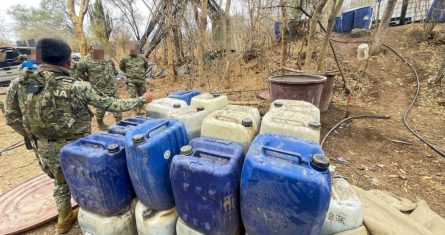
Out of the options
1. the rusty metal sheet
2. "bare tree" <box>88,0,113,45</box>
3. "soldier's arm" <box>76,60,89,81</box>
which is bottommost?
the rusty metal sheet

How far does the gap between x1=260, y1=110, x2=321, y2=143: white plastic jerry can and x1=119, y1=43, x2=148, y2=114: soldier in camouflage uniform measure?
3.82 meters

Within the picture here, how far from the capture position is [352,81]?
595 centimetres

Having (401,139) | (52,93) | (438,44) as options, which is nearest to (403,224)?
(401,139)

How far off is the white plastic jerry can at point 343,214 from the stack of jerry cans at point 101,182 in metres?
1.28

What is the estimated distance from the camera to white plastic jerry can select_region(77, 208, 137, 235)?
1.54 m

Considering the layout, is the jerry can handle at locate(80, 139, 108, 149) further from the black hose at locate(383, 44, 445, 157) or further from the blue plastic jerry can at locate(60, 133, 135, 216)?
the black hose at locate(383, 44, 445, 157)

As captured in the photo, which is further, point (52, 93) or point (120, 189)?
point (52, 93)

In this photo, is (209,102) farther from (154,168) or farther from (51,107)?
(51,107)

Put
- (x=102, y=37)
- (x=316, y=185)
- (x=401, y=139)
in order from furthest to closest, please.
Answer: (x=102, y=37), (x=401, y=139), (x=316, y=185)

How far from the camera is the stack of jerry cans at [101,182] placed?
1387 millimetres

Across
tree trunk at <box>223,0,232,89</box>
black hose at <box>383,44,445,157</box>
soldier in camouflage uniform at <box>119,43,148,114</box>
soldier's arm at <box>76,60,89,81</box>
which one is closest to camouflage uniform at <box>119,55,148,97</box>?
soldier in camouflage uniform at <box>119,43,148,114</box>

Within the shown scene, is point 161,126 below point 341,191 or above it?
above

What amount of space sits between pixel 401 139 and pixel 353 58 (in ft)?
14.6

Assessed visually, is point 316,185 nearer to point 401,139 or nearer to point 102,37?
point 401,139
